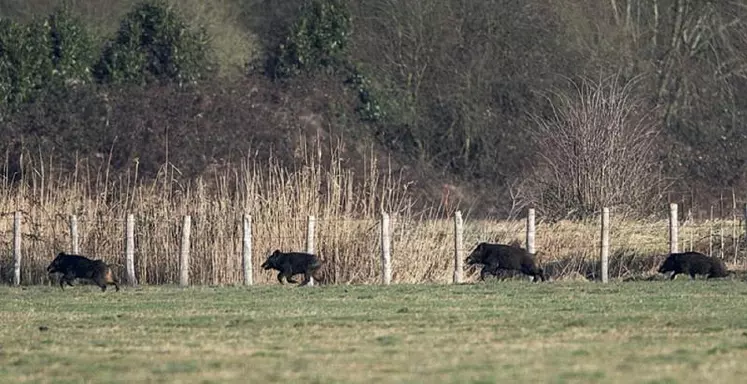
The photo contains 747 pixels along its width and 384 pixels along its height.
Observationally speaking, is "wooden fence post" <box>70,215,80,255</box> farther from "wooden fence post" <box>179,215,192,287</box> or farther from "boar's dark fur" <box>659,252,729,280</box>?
"boar's dark fur" <box>659,252,729,280</box>

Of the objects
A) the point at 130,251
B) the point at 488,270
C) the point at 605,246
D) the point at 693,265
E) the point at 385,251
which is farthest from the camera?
the point at 605,246

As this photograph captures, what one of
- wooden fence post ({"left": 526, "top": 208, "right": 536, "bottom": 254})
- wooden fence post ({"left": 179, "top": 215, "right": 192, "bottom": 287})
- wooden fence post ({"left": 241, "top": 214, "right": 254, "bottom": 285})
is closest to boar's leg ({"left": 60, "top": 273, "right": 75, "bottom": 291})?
wooden fence post ({"left": 179, "top": 215, "right": 192, "bottom": 287})

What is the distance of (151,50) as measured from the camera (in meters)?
48.5

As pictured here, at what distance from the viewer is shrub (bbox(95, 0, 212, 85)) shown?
158 ft

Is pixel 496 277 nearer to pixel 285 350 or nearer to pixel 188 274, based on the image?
pixel 188 274

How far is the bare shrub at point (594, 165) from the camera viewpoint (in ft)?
115

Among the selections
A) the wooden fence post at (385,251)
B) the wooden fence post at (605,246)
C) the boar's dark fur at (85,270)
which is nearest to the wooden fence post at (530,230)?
the wooden fence post at (605,246)

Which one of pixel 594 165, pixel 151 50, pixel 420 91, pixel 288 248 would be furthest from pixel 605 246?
pixel 420 91

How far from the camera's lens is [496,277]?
2948cm

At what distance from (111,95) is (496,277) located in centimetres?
2131

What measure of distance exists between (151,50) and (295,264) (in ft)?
75.2

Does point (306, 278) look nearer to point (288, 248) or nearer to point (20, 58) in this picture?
point (288, 248)

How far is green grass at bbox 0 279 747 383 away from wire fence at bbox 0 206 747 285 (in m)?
3.46

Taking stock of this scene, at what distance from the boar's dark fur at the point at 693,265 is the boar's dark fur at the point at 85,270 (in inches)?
373
